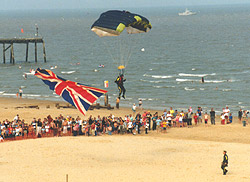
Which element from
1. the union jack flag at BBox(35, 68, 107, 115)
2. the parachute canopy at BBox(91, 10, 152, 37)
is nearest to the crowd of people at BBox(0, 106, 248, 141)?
the union jack flag at BBox(35, 68, 107, 115)

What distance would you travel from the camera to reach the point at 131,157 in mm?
22438

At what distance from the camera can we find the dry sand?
19359mm

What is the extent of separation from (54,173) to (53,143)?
5.07 meters

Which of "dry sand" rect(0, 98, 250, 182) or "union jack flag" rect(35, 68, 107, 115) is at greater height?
"union jack flag" rect(35, 68, 107, 115)

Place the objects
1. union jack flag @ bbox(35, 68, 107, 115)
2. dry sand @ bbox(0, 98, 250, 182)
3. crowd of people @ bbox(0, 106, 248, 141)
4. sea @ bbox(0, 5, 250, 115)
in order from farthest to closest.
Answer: sea @ bbox(0, 5, 250, 115)
crowd of people @ bbox(0, 106, 248, 141)
union jack flag @ bbox(35, 68, 107, 115)
dry sand @ bbox(0, 98, 250, 182)

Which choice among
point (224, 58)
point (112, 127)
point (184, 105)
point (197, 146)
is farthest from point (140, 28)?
point (224, 58)

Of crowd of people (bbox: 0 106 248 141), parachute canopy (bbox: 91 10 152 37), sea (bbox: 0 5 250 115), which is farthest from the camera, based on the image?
sea (bbox: 0 5 250 115)

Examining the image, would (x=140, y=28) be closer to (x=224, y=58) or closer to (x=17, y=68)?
(x=17, y=68)

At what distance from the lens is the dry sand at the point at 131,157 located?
19359mm

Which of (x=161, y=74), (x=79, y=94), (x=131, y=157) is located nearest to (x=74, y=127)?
(x=79, y=94)

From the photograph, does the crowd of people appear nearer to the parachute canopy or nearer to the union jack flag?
the union jack flag

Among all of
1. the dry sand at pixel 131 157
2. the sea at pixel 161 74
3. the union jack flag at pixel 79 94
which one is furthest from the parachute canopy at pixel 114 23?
the dry sand at pixel 131 157

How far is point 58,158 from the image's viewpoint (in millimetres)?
22141

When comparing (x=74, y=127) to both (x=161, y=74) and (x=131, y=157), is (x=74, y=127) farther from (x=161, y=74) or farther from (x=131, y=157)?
(x=161, y=74)
